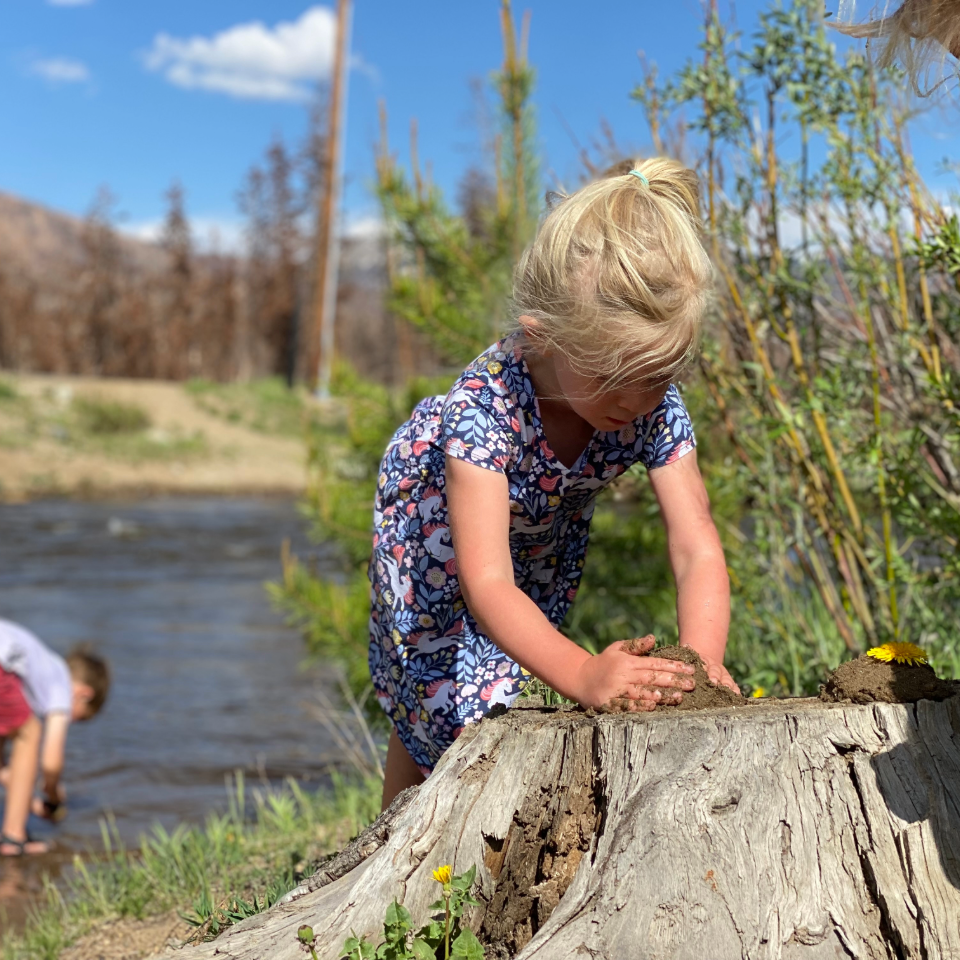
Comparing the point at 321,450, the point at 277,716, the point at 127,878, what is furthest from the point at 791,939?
the point at 277,716

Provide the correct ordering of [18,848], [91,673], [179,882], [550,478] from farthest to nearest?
[91,673], [18,848], [179,882], [550,478]

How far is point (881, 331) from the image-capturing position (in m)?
3.31

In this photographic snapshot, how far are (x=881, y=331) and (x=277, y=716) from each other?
4.16 meters

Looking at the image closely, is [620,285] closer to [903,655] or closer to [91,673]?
[903,655]

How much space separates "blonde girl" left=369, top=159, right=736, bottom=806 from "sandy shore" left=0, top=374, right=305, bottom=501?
46.4 ft

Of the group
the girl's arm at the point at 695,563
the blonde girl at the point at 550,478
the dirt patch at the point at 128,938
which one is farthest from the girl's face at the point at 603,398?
the dirt patch at the point at 128,938

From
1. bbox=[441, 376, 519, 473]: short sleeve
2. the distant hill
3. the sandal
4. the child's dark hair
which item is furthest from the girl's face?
the distant hill

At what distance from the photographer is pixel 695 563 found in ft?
6.45

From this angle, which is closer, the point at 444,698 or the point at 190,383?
the point at 444,698

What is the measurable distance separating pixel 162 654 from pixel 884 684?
6765mm

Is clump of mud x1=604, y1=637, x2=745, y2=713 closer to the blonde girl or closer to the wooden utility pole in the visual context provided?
the blonde girl

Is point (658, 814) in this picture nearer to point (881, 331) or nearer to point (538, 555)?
point (538, 555)

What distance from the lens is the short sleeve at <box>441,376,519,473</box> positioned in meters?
1.85

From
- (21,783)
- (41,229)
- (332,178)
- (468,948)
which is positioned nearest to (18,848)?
(21,783)
